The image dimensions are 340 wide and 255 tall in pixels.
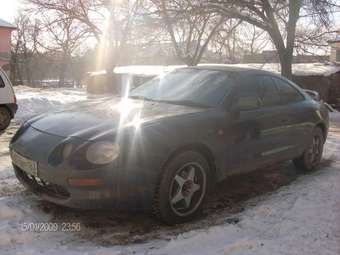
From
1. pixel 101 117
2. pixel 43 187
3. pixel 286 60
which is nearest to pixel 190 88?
pixel 101 117

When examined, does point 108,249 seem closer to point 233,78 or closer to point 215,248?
point 215,248

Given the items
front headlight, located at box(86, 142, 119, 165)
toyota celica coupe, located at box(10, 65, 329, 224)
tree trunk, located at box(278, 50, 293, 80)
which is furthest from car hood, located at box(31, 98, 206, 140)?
tree trunk, located at box(278, 50, 293, 80)

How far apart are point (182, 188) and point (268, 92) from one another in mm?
1940

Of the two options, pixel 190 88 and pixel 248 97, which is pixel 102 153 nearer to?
pixel 190 88

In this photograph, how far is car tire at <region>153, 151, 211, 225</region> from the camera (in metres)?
3.99

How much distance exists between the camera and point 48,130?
4.19 metres

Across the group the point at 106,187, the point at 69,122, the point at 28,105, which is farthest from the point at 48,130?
the point at 28,105

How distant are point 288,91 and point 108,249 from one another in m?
3.44

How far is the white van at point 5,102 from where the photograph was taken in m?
9.85

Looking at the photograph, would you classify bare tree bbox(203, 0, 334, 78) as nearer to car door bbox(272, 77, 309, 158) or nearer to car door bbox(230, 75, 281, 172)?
car door bbox(272, 77, 309, 158)

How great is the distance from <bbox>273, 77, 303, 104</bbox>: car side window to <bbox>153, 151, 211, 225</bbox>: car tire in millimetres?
1848

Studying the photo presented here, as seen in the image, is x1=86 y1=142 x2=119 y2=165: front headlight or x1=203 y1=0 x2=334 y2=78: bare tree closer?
x1=86 y1=142 x2=119 y2=165: front headlight

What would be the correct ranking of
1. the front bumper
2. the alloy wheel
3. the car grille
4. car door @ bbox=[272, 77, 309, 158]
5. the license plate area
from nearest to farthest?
1. the front bumper
2. the car grille
3. the license plate area
4. the alloy wheel
5. car door @ bbox=[272, 77, 309, 158]

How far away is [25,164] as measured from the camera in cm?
411
